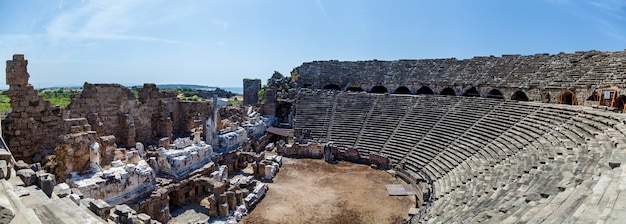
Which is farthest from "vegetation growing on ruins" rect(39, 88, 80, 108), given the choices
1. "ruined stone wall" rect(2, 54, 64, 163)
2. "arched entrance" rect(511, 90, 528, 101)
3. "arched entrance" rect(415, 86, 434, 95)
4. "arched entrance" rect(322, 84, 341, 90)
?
"arched entrance" rect(511, 90, 528, 101)

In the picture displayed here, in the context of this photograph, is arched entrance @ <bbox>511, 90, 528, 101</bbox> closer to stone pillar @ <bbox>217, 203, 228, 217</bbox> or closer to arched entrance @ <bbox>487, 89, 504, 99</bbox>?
arched entrance @ <bbox>487, 89, 504, 99</bbox>

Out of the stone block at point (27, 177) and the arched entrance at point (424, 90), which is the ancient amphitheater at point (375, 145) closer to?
the stone block at point (27, 177)

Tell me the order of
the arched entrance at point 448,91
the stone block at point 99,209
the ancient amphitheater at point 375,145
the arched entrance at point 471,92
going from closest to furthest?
the ancient amphitheater at point 375,145 → the stone block at point 99,209 → the arched entrance at point 471,92 → the arched entrance at point 448,91

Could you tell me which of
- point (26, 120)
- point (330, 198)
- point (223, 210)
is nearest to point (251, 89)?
point (330, 198)

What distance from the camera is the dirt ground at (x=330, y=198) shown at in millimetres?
14305

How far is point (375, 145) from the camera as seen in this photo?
2252 cm

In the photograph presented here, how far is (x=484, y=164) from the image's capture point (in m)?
14.2

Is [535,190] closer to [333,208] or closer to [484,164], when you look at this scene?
[484,164]

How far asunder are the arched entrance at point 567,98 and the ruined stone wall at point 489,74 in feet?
0.92

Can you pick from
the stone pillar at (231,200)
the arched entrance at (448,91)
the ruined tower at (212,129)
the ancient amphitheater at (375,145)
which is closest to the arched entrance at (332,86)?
the ancient amphitheater at (375,145)

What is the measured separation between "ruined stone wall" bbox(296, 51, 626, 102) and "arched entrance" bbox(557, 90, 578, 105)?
28 centimetres

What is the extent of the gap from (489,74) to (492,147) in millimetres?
15725

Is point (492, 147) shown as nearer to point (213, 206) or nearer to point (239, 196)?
point (239, 196)

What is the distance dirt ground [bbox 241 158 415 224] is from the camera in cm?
1430
